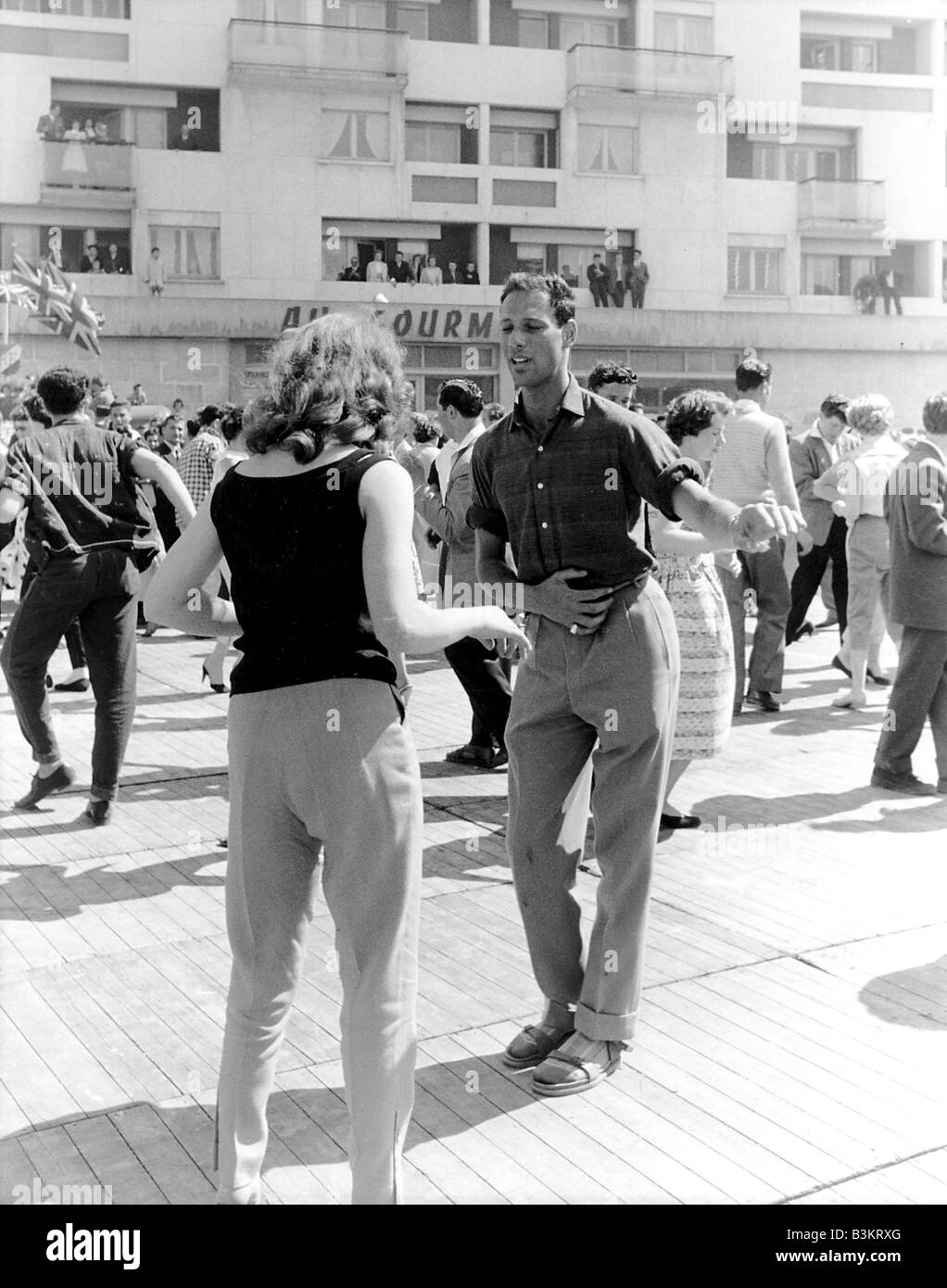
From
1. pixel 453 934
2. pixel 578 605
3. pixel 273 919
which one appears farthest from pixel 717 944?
pixel 273 919

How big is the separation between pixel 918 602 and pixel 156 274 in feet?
87.9

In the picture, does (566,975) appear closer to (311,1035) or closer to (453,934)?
(311,1035)

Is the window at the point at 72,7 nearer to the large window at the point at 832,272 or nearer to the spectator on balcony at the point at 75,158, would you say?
the spectator on balcony at the point at 75,158

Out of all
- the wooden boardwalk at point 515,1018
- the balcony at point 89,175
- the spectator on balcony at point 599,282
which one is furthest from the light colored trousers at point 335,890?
the spectator on balcony at point 599,282

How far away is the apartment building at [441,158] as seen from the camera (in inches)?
1202

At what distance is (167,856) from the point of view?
5.90m

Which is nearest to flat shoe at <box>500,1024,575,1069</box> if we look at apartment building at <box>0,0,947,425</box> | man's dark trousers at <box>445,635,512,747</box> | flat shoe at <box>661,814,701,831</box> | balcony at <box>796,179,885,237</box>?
flat shoe at <box>661,814,701,831</box>

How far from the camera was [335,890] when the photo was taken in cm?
282

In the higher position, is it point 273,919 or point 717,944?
point 273,919

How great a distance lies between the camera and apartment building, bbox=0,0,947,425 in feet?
100

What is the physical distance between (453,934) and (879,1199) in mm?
2058

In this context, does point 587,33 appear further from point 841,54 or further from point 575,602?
point 575,602

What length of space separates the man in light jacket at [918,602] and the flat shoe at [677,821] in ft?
4.11

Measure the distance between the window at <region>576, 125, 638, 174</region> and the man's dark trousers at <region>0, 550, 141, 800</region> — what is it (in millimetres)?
27495
